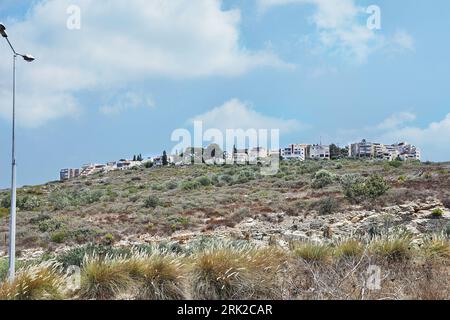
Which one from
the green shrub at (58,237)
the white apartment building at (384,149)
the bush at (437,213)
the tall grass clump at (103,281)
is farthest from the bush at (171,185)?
the white apartment building at (384,149)

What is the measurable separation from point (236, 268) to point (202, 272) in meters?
0.49

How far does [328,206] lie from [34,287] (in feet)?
49.5

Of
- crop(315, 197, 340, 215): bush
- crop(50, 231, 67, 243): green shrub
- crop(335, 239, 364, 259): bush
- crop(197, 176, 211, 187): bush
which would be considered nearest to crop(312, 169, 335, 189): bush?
crop(315, 197, 340, 215): bush

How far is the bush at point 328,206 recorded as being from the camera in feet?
59.7

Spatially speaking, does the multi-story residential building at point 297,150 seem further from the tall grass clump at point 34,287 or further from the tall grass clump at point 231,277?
the tall grass clump at point 34,287

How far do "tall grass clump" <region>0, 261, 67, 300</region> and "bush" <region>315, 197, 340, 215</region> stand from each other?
47.5ft

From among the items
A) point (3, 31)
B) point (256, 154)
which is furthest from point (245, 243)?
point (256, 154)

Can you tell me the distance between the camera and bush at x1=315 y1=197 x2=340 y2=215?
59.7 feet

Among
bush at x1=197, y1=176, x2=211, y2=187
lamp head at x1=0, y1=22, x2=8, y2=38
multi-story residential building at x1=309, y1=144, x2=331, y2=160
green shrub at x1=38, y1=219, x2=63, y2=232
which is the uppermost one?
multi-story residential building at x1=309, y1=144, x2=331, y2=160

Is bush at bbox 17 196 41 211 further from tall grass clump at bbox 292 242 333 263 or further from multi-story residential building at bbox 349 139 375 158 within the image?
multi-story residential building at bbox 349 139 375 158

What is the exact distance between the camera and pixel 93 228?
54.9 ft

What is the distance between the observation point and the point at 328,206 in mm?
18328

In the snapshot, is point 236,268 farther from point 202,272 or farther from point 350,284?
point 350,284
